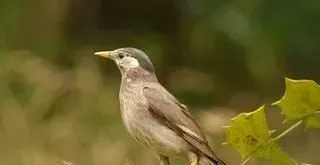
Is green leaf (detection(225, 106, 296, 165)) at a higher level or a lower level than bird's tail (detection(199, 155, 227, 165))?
higher

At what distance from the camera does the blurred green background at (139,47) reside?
23.4ft

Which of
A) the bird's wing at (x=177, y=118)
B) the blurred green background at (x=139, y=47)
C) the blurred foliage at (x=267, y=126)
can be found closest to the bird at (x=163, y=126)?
the bird's wing at (x=177, y=118)

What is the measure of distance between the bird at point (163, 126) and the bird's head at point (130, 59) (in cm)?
5

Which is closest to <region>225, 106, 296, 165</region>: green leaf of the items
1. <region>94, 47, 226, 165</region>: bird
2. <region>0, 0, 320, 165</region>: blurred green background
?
<region>94, 47, 226, 165</region>: bird

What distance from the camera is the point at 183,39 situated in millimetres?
11055

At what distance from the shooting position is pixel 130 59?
11.8 ft

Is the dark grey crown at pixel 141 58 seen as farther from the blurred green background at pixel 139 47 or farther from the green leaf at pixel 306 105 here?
the blurred green background at pixel 139 47

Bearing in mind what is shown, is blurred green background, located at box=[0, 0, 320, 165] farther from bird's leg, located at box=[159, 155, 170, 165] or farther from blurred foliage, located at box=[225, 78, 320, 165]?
blurred foliage, located at box=[225, 78, 320, 165]

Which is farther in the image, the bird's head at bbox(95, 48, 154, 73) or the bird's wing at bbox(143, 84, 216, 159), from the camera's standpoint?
the bird's head at bbox(95, 48, 154, 73)

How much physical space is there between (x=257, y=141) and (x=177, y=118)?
120cm

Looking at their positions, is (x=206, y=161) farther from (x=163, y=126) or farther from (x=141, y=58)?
(x=141, y=58)

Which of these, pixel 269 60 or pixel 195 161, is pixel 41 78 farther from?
pixel 195 161

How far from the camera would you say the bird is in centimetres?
310

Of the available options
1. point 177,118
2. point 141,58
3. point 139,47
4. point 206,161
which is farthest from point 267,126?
point 139,47
